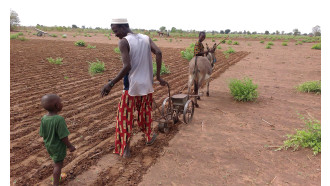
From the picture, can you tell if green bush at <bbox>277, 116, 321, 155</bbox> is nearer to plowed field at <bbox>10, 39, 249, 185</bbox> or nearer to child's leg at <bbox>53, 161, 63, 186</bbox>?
plowed field at <bbox>10, 39, 249, 185</bbox>

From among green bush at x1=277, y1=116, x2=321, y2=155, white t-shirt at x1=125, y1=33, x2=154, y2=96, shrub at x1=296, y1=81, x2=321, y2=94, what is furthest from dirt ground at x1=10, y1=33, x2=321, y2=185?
white t-shirt at x1=125, y1=33, x2=154, y2=96

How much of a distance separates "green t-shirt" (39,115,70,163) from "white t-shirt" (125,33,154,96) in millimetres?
1031

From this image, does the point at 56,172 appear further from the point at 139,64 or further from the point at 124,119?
the point at 139,64

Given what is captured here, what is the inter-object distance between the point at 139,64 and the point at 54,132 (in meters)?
1.43

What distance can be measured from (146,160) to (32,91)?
4888mm

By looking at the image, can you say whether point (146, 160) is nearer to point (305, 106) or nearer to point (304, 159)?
point (304, 159)

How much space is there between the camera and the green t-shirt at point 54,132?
2.35m

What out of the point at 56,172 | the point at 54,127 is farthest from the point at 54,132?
the point at 56,172

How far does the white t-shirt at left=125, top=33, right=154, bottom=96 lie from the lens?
2.90m

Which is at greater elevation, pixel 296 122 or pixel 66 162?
pixel 296 122

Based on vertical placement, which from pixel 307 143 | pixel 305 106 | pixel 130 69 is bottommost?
pixel 307 143

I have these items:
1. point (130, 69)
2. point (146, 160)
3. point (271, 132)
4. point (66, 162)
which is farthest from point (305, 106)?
point (66, 162)

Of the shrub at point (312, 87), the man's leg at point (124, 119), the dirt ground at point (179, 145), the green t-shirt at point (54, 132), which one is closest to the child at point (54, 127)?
the green t-shirt at point (54, 132)

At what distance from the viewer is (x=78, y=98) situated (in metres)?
5.87
